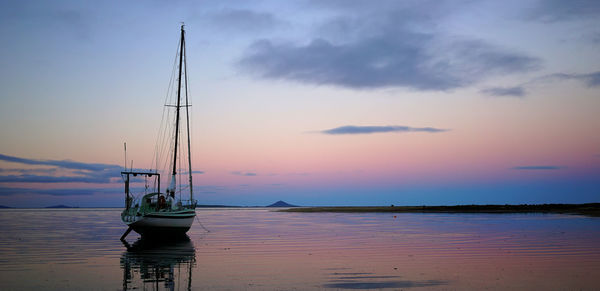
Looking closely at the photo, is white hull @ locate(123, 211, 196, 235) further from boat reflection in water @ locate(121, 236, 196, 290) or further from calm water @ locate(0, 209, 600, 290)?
boat reflection in water @ locate(121, 236, 196, 290)

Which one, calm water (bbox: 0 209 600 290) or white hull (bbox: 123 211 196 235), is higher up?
white hull (bbox: 123 211 196 235)

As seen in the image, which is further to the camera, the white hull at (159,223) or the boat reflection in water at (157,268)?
the white hull at (159,223)

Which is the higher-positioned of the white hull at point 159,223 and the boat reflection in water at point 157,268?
the white hull at point 159,223

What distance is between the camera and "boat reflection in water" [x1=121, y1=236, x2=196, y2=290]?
17.4 metres

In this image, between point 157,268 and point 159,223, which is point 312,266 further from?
point 159,223

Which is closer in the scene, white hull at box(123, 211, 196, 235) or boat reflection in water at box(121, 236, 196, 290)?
boat reflection in water at box(121, 236, 196, 290)

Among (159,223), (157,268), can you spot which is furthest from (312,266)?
(159,223)

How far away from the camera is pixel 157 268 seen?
71.5 ft

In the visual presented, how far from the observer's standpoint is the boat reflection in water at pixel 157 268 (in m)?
17.4

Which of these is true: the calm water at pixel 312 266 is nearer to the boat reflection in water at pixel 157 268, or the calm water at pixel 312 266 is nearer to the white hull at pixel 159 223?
the boat reflection in water at pixel 157 268

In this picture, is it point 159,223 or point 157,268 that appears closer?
point 157,268

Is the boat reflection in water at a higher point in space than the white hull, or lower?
lower

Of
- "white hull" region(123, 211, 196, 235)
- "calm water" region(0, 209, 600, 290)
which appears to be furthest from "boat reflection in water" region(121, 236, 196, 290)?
"white hull" region(123, 211, 196, 235)

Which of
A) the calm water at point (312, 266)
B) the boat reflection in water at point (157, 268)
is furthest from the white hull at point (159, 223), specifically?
the boat reflection in water at point (157, 268)
